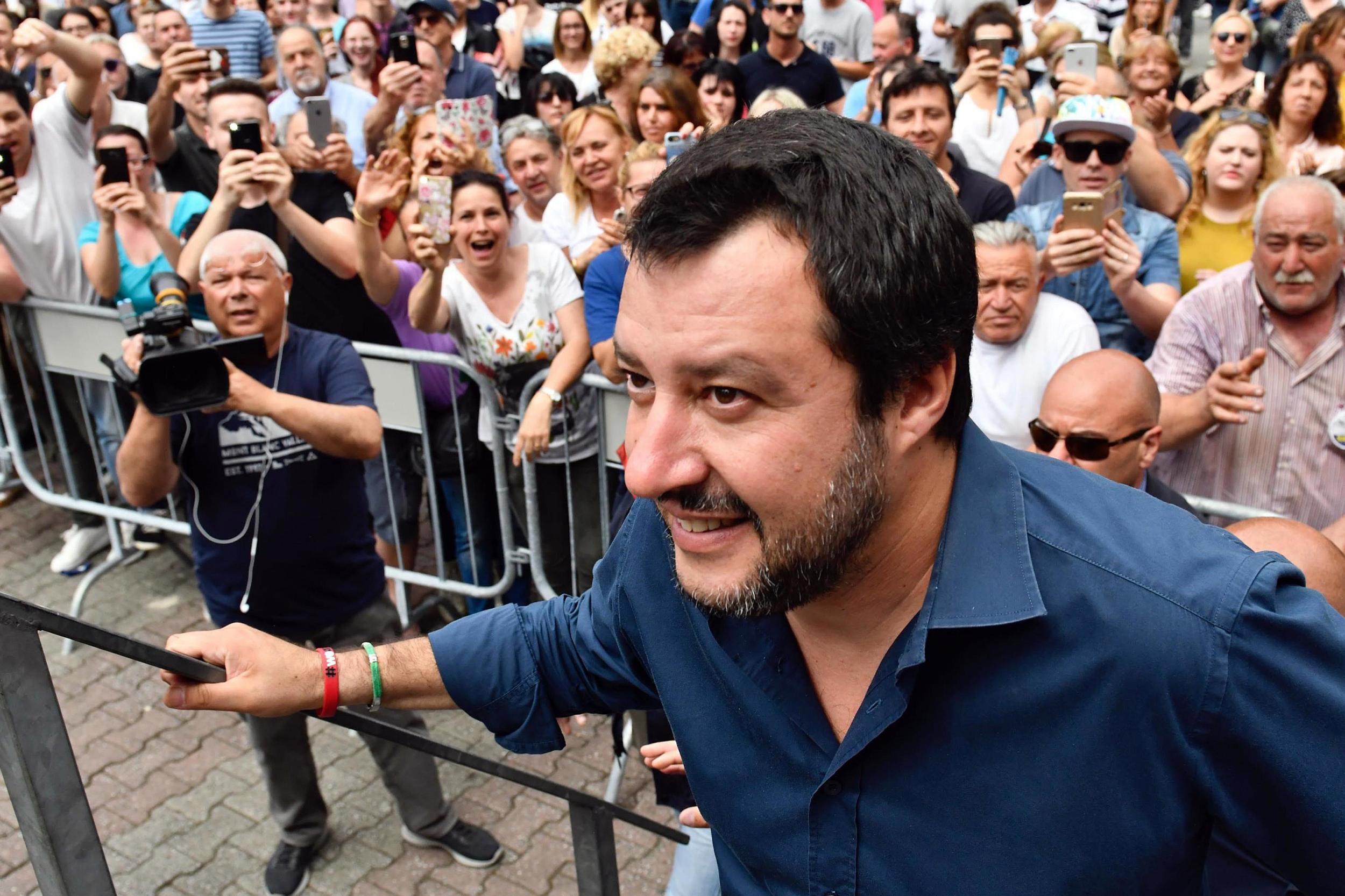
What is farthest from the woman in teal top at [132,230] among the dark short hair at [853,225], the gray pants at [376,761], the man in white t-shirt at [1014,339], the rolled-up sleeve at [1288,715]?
the rolled-up sleeve at [1288,715]

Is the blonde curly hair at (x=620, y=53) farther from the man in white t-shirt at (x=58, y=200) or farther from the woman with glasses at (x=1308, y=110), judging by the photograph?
the woman with glasses at (x=1308, y=110)

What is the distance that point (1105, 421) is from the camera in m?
3.06

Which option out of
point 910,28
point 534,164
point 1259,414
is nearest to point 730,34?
point 910,28

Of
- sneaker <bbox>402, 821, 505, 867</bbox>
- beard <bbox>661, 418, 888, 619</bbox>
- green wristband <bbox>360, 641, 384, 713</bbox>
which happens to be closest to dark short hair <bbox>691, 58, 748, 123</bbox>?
sneaker <bbox>402, 821, 505, 867</bbox>

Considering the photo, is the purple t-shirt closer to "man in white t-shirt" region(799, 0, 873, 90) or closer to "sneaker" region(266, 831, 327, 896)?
"sneaker" region(266, 831, 327, 896)

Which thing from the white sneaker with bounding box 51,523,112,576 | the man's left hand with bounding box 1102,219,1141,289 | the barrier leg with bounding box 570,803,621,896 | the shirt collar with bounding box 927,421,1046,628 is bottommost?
the white sneaker with bounding box 51,523,112,576

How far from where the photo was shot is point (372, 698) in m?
1.91

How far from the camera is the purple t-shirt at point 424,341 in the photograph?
4.79 m

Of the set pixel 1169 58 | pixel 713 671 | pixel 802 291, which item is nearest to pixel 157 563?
pixel 713 671

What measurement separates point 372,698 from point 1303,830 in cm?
135

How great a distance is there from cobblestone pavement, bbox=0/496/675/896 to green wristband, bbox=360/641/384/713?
1746 millimetres

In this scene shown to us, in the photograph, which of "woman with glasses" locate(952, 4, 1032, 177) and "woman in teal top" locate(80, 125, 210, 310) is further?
"woman with glasses" locate(952, 4, 1032, 177)

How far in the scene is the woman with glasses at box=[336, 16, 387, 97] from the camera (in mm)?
Result: 7930

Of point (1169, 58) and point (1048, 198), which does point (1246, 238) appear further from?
point (1169, 58)
